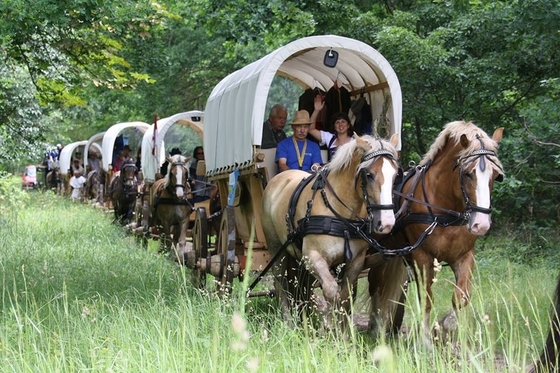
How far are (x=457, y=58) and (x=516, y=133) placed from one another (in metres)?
2.64

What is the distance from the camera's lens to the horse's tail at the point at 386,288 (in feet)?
28.1

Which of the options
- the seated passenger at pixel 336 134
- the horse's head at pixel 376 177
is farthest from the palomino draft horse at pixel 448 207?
the seated passenger at pixel 336 134

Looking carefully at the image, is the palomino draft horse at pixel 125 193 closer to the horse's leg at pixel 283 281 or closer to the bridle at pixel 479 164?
the horse's leg at pixel 283 281

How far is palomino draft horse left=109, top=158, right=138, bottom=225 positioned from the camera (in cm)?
2011

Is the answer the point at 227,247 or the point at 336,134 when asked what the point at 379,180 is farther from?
the point at 227,247

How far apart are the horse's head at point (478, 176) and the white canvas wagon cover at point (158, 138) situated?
31.8ft

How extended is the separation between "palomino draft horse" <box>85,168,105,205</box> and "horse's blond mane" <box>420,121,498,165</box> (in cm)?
1773

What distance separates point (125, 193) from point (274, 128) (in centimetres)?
1058

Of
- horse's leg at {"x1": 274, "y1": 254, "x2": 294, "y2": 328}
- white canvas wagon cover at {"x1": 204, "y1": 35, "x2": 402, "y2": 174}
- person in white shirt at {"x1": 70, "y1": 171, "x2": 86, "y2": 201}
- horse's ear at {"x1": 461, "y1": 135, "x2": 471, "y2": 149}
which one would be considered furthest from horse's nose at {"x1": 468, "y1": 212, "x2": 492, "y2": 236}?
person in white shirt at {"x1": 70, "y1": 171, "x2": 86, "y2": 201}

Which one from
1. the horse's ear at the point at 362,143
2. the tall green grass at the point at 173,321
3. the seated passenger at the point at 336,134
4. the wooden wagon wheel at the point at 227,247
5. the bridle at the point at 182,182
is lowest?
the tall green grass at the point at 173,321

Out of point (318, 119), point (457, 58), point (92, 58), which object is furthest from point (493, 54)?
point (92, 58)

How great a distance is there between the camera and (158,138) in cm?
1695

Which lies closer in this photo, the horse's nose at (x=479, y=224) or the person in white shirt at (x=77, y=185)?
the horse's nose at (x=479, y=224)

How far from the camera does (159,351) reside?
550 centimetres
